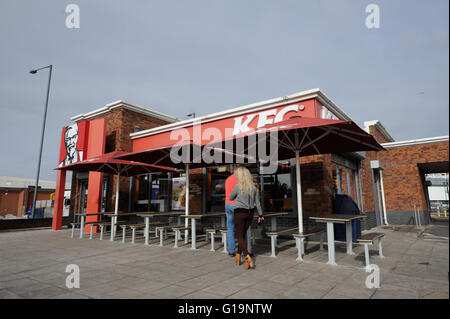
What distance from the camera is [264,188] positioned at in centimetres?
843

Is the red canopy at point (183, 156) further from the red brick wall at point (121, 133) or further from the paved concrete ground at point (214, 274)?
the red brick wall at point (121, 133)

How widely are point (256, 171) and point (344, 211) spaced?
278 cm

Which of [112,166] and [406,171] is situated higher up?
[406,171]

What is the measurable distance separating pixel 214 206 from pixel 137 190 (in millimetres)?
3875

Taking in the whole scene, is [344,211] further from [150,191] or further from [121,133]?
[121,133]

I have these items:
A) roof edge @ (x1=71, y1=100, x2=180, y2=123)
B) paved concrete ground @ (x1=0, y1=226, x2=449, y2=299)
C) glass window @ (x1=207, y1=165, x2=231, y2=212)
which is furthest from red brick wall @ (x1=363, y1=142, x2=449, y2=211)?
roof edge @ (x1=71, y1=100, x2=180, y2=123)

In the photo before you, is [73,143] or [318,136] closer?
[318,136]

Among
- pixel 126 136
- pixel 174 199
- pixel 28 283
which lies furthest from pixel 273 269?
pixel 126 136

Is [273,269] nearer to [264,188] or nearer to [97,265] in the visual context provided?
[97,265]

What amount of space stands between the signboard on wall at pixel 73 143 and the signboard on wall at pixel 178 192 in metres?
4.16

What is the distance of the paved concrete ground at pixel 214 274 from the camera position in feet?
10.5

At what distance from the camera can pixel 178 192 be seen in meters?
10.9

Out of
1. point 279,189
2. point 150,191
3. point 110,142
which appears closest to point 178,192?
point 150,191
